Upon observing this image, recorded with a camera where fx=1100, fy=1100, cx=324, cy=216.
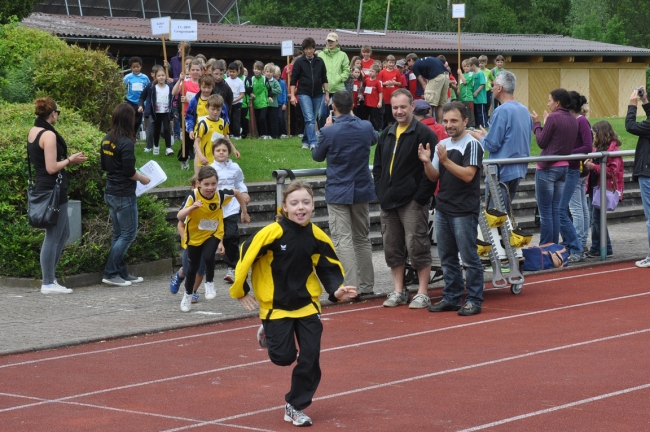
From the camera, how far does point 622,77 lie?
147 feet

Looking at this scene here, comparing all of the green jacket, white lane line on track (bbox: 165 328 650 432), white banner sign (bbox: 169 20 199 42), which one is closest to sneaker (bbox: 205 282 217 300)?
white lane line on track (bbox: 165 328 650 432)

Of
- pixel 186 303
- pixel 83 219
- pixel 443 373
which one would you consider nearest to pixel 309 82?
pixel 83 219

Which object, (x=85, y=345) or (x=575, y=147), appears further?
(x=575, y=147)

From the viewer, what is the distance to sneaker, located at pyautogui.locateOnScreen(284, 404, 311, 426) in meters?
6.52

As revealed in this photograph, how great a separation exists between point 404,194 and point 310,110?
9191mm

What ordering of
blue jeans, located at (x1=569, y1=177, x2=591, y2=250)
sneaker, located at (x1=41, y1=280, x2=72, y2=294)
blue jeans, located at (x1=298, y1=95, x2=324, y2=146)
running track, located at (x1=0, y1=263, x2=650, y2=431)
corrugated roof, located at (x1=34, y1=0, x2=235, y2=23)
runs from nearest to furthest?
running track, located at (x1=0, y1=263, x2=650, y2=431), sneaker, located at (x1=41, y1=280, x2=72, y2=294), blue jeans, located at (x1=569, y1=177, x2=591, y2=250), blue jeans, located at (x1=298, y1=95, x2=324, y2=146), corrugated roof, located at (x1=34, y1=0, x2=235, y2=23)

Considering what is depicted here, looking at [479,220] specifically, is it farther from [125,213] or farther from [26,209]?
[26,209]

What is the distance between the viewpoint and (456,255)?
1068 centimetres

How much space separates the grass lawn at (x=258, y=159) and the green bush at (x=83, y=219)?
182 centimetres

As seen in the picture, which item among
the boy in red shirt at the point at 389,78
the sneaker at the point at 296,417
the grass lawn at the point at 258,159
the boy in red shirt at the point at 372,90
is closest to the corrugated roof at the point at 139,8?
the boy in red shirt at the point at 372,90

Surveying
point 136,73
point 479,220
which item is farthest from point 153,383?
point 136,73

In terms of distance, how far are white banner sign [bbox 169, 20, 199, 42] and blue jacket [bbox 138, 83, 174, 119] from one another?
1.37m

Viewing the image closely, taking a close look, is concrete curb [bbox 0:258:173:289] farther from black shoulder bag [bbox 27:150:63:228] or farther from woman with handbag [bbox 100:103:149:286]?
black shoulder bag [bbox 27:150:63:228]

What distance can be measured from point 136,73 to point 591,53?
26257 millimetres
